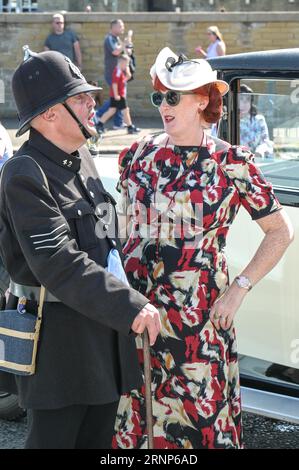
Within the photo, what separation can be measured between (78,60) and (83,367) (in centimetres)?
1664

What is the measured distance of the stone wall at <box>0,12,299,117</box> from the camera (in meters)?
20.2

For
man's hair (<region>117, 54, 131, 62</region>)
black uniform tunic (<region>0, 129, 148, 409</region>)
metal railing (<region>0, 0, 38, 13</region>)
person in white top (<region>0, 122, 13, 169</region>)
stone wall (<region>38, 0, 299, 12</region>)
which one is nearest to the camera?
black uniform tunic (<region>0, 129, 148, 409</region>)

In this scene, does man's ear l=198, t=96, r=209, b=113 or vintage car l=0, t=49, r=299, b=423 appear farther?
vintage car l=0, t=49, r=299, b=423

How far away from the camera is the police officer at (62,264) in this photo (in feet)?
9.08

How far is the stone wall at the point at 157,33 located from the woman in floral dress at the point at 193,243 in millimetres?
16914

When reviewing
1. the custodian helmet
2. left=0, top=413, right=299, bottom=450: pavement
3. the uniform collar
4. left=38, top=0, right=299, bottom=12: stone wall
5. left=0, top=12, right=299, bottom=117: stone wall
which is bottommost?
left=38, top=0, right=299, bottom=12: stone wall

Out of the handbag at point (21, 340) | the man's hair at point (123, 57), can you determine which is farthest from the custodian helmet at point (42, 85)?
the man's hair at point (123, 57)

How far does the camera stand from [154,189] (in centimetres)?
328

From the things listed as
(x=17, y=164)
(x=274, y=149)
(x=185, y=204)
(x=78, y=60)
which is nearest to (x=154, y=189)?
(x=185, y=204)

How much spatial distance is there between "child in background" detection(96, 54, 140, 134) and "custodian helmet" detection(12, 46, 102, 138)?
13324mm

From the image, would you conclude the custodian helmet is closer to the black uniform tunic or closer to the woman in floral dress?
the black uniform tunic

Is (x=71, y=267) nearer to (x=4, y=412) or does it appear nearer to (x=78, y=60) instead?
(x=4, y=412)

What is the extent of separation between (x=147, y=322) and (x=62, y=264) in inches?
12.4

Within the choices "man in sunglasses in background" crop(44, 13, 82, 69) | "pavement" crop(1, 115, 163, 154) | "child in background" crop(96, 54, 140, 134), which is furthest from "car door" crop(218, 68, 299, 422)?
"man in sunglasses in background" crop(44, 13, 82, 69)
